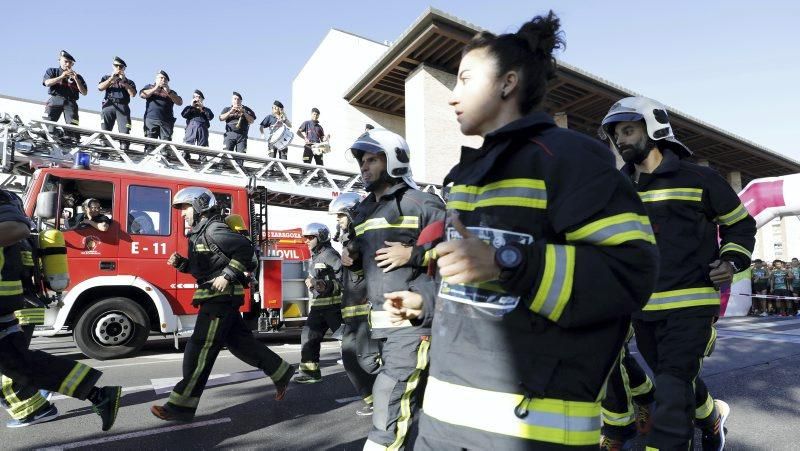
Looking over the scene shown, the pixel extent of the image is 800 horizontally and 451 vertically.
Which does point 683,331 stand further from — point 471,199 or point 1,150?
point 1,150

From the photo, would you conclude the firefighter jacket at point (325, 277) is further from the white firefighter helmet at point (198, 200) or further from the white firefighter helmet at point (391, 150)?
the white firefighter helmet at point (391, 150)

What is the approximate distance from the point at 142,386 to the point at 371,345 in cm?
302

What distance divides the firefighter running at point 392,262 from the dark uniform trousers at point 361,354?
1.58 feet

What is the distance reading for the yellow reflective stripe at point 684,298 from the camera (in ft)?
8.64

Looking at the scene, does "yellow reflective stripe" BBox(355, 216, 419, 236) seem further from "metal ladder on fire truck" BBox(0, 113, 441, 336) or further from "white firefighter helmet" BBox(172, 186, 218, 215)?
"metal ladder on fire truck" BBox(0, 113, 441, 336)

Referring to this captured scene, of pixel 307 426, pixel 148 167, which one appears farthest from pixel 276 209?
pixel 307 426

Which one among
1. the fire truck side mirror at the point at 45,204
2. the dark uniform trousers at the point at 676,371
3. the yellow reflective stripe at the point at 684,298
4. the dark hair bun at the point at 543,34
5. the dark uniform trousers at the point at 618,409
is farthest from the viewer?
the fire truck side mirror at the point at 45,204

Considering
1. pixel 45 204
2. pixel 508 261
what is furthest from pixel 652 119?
pixel 45 204

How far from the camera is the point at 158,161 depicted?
9531 millimetres

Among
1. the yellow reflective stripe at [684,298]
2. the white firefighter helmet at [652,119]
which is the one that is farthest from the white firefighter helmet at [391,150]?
the yellow reflective stripe at [684,298]

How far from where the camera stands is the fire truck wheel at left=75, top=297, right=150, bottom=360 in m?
6.50

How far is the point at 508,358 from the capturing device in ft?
4.01

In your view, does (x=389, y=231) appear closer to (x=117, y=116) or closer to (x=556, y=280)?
(x=556, y=280)

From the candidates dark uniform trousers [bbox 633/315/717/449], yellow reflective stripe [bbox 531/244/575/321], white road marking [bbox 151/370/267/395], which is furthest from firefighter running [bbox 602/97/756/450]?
white road marking [bbox 151/370/267/395]
